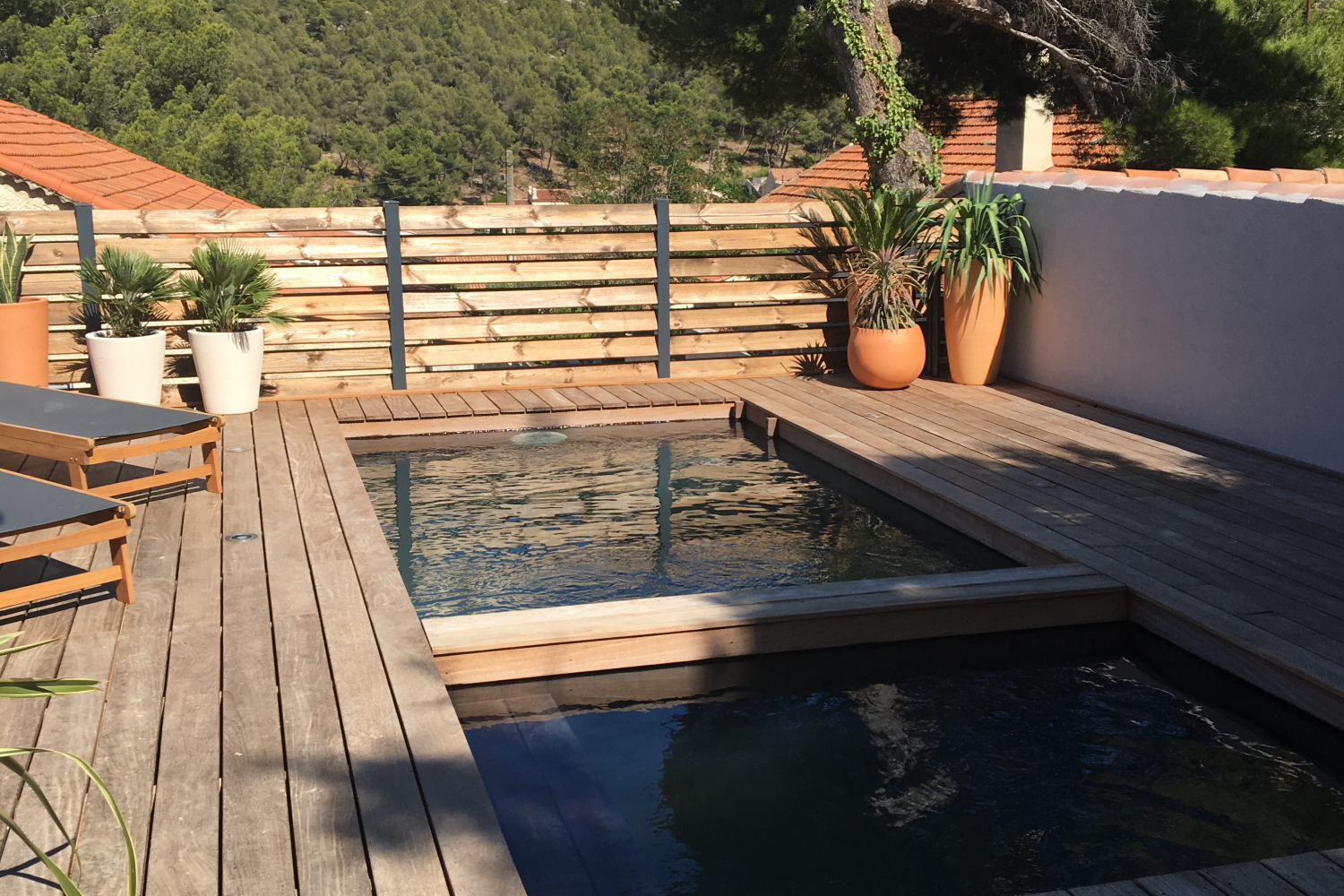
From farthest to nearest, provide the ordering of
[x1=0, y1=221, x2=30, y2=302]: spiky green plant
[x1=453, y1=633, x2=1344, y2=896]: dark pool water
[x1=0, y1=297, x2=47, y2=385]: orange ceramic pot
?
[x1=0, y1=221, x2=30, y2=302]: spiky green plant < [x1=0, y1=297, x2=47, y2=385]: orange ceramic pot < [x1=453, y1=633, x2=1344, y2=896]: dark pool water

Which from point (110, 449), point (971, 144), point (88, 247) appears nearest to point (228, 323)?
point (88, 247)

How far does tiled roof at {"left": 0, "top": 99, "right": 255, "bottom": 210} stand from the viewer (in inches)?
433

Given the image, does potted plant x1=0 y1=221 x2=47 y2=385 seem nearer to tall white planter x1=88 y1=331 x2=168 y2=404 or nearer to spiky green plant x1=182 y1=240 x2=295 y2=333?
tall white planter x1=88 y1=331 x2=168 y2=404

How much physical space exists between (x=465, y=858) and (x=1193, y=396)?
5.00m

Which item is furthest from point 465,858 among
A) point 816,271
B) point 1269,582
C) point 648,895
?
point 816,271

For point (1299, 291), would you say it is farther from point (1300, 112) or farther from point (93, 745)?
point (1300, 112)

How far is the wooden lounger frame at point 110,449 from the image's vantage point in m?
4.33

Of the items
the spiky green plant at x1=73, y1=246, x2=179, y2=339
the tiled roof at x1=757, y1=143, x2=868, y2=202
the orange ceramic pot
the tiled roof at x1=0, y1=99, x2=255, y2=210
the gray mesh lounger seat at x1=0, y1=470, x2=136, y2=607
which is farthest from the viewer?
the tiled roof at x1=757, y1=143, x2=868, y2=202

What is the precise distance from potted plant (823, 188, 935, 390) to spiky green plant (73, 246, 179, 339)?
159 inches

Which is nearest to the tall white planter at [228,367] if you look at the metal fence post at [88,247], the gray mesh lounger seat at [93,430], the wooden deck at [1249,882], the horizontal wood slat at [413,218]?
the metal fence post at [88,247]

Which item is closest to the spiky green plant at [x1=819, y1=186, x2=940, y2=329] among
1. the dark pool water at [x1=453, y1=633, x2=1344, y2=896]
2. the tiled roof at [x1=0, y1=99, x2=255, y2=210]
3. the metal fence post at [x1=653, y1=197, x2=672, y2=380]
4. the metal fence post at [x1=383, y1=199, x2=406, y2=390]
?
the metal fence post at [x1=653, y1=197, x2=672, y2=380]

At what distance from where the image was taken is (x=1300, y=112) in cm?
1001

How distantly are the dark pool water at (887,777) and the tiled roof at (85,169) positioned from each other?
915 cm

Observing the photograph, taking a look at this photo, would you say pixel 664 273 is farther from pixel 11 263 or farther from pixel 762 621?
pixel 762 621
